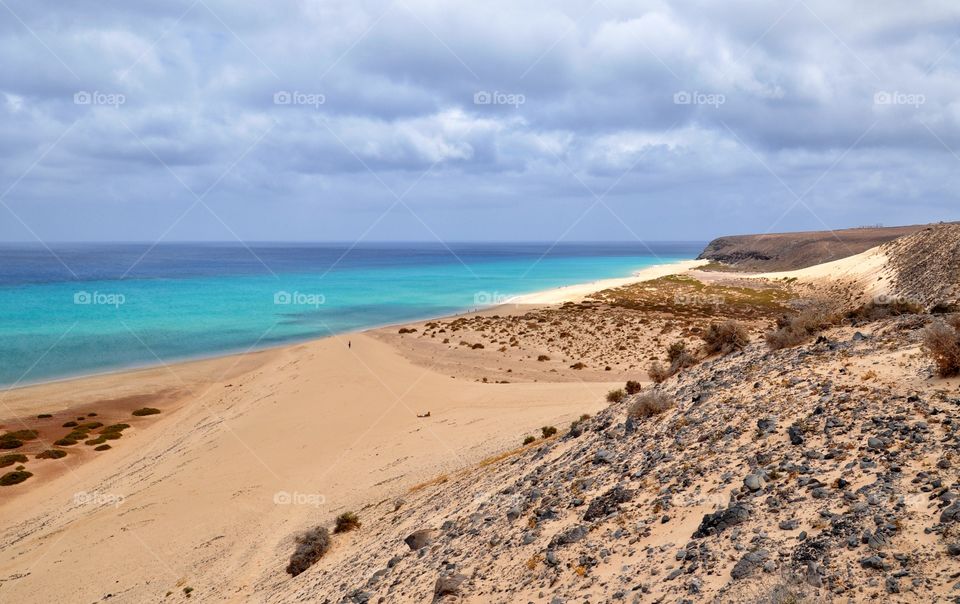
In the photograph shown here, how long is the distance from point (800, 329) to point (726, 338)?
96.8 inches

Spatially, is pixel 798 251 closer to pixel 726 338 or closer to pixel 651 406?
pixel 726 338

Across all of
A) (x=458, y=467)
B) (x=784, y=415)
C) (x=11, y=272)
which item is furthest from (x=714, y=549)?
(x=11, y=272)

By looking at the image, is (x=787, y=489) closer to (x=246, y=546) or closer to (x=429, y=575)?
(x=429, y=575)

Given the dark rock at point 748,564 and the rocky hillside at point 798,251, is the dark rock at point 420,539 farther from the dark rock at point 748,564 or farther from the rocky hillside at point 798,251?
the rocky hillside at point 798,251

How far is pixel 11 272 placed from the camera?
138 metres

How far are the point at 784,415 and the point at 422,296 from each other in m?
86.1

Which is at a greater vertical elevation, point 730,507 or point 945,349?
point 945,349

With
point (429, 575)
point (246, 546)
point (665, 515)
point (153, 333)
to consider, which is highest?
point (153, 333)

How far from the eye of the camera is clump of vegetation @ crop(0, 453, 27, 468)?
961 inches

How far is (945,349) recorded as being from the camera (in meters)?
7.78

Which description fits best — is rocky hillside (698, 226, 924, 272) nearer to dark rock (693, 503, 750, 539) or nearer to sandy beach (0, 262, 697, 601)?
sandy beach (0, 262, 697, 601)

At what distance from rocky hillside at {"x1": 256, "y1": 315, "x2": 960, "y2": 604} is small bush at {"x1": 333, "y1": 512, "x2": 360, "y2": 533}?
1.14 metres

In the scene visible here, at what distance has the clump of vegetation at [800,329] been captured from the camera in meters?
11.6

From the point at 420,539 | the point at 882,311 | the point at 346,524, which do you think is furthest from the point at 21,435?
the point at 882,311
